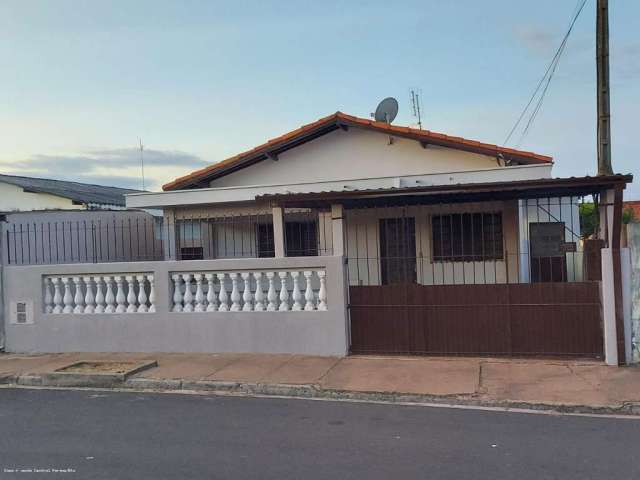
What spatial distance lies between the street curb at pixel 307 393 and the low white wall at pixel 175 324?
1.52 m

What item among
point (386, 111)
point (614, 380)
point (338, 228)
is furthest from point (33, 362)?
point (386, 111)

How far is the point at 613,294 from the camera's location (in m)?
8.00

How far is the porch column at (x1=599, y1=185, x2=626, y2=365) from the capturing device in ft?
26.2

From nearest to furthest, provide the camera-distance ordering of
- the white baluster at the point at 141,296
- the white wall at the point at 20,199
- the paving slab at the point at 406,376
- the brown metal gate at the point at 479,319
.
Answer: the paving slab at the point at 406,376
the brown metal gate at the point at 479,319
the white baluster at the point at 141,296
the white wall at the point at 20,199

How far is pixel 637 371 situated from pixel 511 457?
3.58 metres

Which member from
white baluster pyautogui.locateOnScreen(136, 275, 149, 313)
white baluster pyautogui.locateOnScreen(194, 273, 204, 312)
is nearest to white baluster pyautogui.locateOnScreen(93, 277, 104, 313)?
white baluster pyautogui.locateOnScreen(136, 275, 149, 313)

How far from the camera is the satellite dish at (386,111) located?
15445 millimetres

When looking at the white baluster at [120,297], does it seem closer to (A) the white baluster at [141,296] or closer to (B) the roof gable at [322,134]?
(A) the white baluster at [141,296]

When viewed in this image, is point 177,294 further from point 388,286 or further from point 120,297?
point 388,286

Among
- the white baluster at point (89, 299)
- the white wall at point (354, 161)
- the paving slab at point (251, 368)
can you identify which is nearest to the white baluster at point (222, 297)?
the paving slab at point (251, 368)

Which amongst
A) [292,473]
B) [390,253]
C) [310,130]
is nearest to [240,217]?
[310,130]

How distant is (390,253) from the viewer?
1362 cm

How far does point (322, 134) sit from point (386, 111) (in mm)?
1944

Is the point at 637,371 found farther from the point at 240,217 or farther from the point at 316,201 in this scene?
the point at 240,217
